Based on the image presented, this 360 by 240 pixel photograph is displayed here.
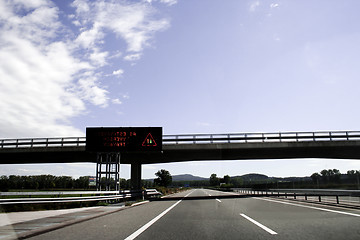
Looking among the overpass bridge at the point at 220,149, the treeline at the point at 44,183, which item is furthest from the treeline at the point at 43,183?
the overpass bridge at the point at 220,149

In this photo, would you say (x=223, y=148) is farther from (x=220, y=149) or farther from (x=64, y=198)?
(x=64, y=198)

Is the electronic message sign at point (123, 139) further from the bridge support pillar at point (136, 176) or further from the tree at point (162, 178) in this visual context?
the tree at point (162, 178)

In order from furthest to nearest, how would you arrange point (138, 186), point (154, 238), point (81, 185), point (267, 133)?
point (81, 185) → point (138, 186) → point (267, 133) → point (154, 238)

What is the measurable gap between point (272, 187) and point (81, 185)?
503 ft

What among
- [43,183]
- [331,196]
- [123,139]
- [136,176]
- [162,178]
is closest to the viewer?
[123,139]

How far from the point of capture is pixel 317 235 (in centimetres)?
689

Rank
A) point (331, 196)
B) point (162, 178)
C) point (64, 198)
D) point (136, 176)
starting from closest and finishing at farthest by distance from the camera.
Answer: point (64, 198)
point (331, 196)
point (136, 176)
point (162, 178)

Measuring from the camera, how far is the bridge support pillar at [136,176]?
33.1 meters

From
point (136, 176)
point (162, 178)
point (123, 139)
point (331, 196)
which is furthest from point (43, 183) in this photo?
point (331, 196)

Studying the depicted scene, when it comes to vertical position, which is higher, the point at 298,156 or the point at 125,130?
the point at 125,130

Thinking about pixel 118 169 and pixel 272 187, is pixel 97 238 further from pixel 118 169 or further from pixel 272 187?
pixel 272 187

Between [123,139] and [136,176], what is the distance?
30.3 ft

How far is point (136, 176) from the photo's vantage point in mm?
34062

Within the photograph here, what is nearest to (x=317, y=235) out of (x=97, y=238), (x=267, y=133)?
(x=97, y=238)
